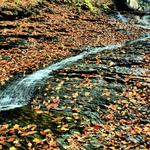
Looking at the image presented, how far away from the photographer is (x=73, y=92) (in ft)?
34.1

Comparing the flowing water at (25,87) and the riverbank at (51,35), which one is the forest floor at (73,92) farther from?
the flowing water at (25,87)

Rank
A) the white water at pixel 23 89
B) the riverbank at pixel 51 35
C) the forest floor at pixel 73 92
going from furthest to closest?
the riverbank at pixel 51 35
the white water at pixel 23 89
the forest floor at pixel 73 92

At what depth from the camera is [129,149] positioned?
7.48 meters

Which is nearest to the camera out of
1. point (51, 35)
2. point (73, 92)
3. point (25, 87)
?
point (73, 92)

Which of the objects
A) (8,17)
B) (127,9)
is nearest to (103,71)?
(8,17)

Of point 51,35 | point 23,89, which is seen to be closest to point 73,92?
point 23,89

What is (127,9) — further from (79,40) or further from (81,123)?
(81,123)

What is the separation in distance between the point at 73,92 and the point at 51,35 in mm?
8518

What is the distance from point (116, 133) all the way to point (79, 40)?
1126 centimetres

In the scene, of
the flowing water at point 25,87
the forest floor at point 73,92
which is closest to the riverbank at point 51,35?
the forest floor at point 73,92

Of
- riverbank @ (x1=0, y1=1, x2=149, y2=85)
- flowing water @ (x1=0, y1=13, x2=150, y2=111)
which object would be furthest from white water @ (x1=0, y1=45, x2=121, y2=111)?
riverbank @ (x1=0, y1=1, x2=149, y2=85)

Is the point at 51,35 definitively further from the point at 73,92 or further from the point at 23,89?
the point at 73,92

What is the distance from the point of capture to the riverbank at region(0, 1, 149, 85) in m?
14.3

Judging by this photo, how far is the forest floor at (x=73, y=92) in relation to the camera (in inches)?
298
